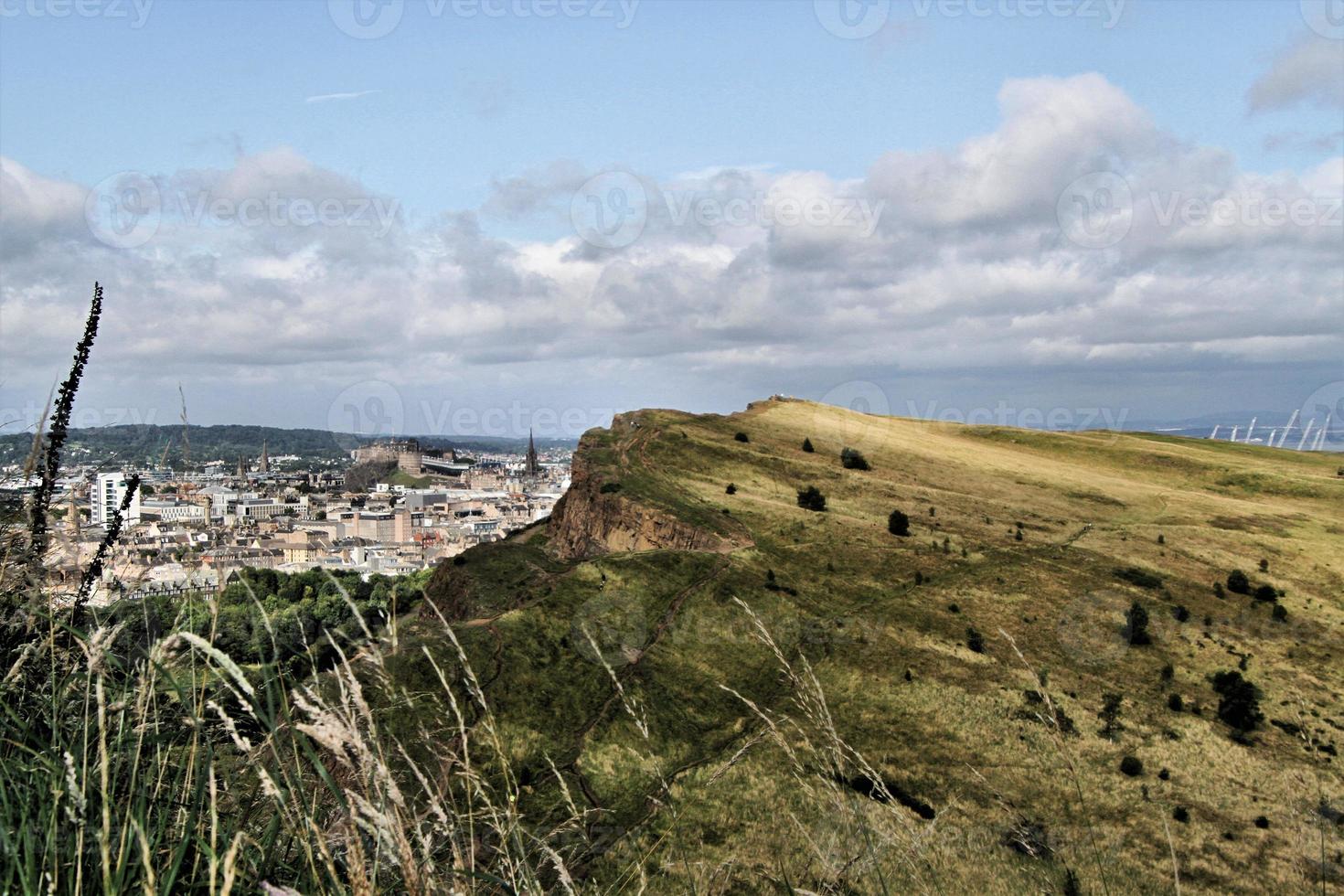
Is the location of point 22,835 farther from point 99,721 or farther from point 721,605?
point 721,605

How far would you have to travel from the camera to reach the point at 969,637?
153 ft

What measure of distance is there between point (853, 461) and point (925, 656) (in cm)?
3509

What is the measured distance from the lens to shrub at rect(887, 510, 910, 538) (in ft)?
192

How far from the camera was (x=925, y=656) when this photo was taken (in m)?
44.4

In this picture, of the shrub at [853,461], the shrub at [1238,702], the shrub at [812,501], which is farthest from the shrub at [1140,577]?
the shrub at [853,461]

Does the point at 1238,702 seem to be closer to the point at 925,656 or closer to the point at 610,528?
the point at 925,656

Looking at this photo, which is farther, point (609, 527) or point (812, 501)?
point (812, 501)

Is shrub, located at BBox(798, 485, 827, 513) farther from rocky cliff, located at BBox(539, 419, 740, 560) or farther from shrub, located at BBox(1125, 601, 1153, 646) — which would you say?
shrub, located at BBox(1125, 601, 1153, 646)

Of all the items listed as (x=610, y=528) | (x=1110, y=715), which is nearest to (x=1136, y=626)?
(x=1110, y=715)

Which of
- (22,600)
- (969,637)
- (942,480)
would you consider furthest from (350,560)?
(22,600)

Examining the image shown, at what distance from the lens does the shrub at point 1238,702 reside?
134 ft

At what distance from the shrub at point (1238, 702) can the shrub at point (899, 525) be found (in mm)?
20461

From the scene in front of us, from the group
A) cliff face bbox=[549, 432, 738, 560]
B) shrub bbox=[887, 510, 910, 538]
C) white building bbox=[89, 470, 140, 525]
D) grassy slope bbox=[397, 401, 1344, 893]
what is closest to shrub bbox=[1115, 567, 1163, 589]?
grassy slope bbox=[397, 401, 1344, 893]

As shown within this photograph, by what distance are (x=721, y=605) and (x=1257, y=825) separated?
2636 centimetres
